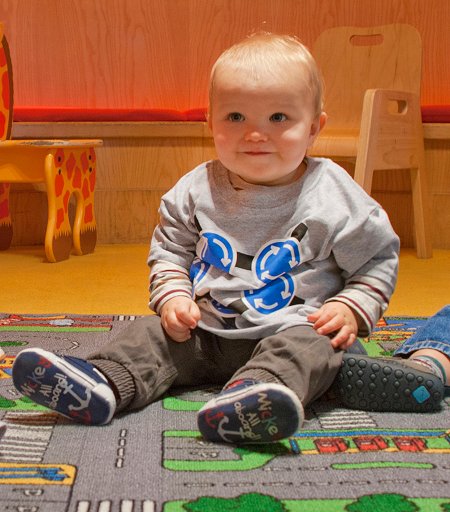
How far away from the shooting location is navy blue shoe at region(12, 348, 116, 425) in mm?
787

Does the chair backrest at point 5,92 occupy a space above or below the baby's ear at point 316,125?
below

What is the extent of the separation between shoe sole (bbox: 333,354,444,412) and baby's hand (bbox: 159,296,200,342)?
0.19 metres

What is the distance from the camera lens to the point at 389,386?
0.86 metres

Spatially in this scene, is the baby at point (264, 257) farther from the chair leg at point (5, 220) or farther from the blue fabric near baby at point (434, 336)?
the chair leg at point (5, 220)

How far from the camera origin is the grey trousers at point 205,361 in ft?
2.72

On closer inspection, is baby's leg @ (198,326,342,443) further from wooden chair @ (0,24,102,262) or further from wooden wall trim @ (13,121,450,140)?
wooden wall trim @ (13,121,450,140)

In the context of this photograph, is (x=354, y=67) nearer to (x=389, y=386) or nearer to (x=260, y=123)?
(x=260, y=123)

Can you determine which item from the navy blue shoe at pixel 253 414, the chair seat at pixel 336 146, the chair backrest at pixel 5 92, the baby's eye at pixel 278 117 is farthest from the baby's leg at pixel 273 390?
the chair backrest at pixel 5 92

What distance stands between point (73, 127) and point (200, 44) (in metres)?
0.63

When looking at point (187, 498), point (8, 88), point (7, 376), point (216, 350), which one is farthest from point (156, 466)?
point (8, 88)

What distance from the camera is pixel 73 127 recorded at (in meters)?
2.33

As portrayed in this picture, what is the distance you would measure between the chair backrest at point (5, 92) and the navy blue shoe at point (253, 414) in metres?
1.62

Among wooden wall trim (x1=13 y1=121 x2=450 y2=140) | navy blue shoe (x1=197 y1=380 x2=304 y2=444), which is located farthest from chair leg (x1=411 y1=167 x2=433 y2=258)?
navy blue shoe (x1=197 y1=380 x2=304 y2=444)

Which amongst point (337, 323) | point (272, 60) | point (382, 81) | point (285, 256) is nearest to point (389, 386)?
point (337, 323)
